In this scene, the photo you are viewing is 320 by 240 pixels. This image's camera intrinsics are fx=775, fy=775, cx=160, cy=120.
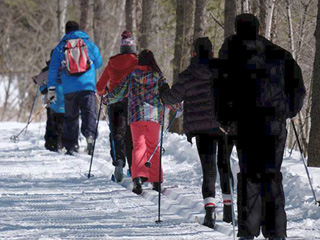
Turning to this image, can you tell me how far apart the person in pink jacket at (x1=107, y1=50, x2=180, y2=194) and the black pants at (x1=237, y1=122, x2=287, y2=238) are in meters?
3.35

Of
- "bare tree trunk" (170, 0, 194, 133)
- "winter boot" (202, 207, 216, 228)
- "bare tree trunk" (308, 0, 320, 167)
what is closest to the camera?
"winter boot" (202, 207, 216, 228)

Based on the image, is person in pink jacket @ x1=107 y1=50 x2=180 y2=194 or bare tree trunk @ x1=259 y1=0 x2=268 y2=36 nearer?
person in pink jacket @ x1=107 y1=50 x2=180 y2=194

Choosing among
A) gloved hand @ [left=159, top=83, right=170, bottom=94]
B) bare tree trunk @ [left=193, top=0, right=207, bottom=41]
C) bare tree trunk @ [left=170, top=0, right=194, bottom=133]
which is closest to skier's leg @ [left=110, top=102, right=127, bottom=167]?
gloved hand @ [left=159, top=83, right=170, bottom=94]

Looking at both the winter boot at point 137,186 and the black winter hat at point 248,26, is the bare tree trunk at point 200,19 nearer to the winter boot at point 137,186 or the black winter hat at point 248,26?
the winter boot at point 137,186

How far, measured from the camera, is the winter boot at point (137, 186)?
30.6 ft

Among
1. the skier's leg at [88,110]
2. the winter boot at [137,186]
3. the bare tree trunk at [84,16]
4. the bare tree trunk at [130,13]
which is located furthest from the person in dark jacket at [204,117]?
the bare tree trunk at [84,16]

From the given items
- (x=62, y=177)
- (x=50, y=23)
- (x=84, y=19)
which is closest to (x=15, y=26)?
(x=50, y=23)

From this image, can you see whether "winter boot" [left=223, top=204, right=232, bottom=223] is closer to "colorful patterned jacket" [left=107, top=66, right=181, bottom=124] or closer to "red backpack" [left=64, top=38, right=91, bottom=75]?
"colorful patterned jacket" [left=107, top=66, right=181, bottom=124]

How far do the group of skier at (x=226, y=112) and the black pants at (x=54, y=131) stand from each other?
477 cm

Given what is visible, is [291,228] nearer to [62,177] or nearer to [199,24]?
[62,177]

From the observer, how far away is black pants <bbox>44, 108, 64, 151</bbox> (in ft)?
51.6

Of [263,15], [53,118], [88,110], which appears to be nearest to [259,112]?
[88,110]

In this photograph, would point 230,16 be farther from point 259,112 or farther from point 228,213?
point 259,112

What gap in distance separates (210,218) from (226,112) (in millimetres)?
1321
